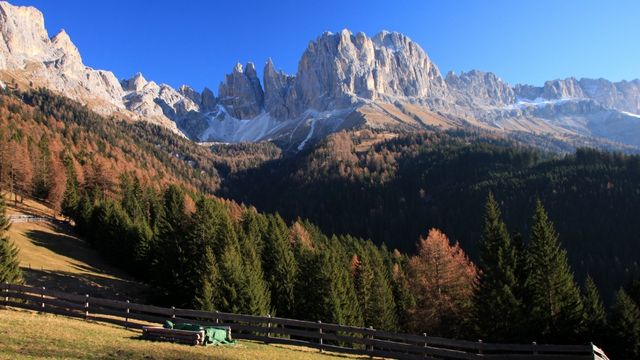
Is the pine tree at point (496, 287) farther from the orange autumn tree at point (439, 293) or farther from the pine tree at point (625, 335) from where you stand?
the pine tree at point (625, 335)

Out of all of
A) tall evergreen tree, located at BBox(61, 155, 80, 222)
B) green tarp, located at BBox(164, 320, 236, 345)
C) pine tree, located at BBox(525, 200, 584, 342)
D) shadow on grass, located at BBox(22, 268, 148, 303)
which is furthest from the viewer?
tall evergreen tree, located at BBox(61, 155, 80, 222)

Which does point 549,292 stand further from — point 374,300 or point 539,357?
point 374,300

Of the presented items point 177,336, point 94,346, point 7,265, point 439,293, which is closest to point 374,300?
point 439,293

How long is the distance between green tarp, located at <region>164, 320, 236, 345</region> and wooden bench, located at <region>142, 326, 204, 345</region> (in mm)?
627

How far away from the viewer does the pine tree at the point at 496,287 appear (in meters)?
39.2

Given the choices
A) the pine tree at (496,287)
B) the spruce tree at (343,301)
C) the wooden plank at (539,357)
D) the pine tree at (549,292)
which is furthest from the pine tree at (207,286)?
the pine tree at (549,292)

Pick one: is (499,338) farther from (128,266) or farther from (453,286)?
(128,266)

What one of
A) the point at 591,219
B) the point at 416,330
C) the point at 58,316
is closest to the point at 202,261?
the point at 58,316

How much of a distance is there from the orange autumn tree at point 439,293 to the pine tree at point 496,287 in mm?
5039

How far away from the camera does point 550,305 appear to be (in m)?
39.8

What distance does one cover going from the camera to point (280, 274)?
5734cm

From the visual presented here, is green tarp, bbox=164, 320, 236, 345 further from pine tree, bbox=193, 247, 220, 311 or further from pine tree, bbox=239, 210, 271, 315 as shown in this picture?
pine tree, bbox=239, 210, 271, 315

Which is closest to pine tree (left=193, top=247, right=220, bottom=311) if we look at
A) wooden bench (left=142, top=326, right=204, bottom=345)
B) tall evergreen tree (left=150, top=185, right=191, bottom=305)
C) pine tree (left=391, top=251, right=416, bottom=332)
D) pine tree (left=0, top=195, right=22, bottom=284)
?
tall evergreen tree (left=150, top=185, right=191, bottom=305)

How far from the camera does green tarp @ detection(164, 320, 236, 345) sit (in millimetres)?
25906
